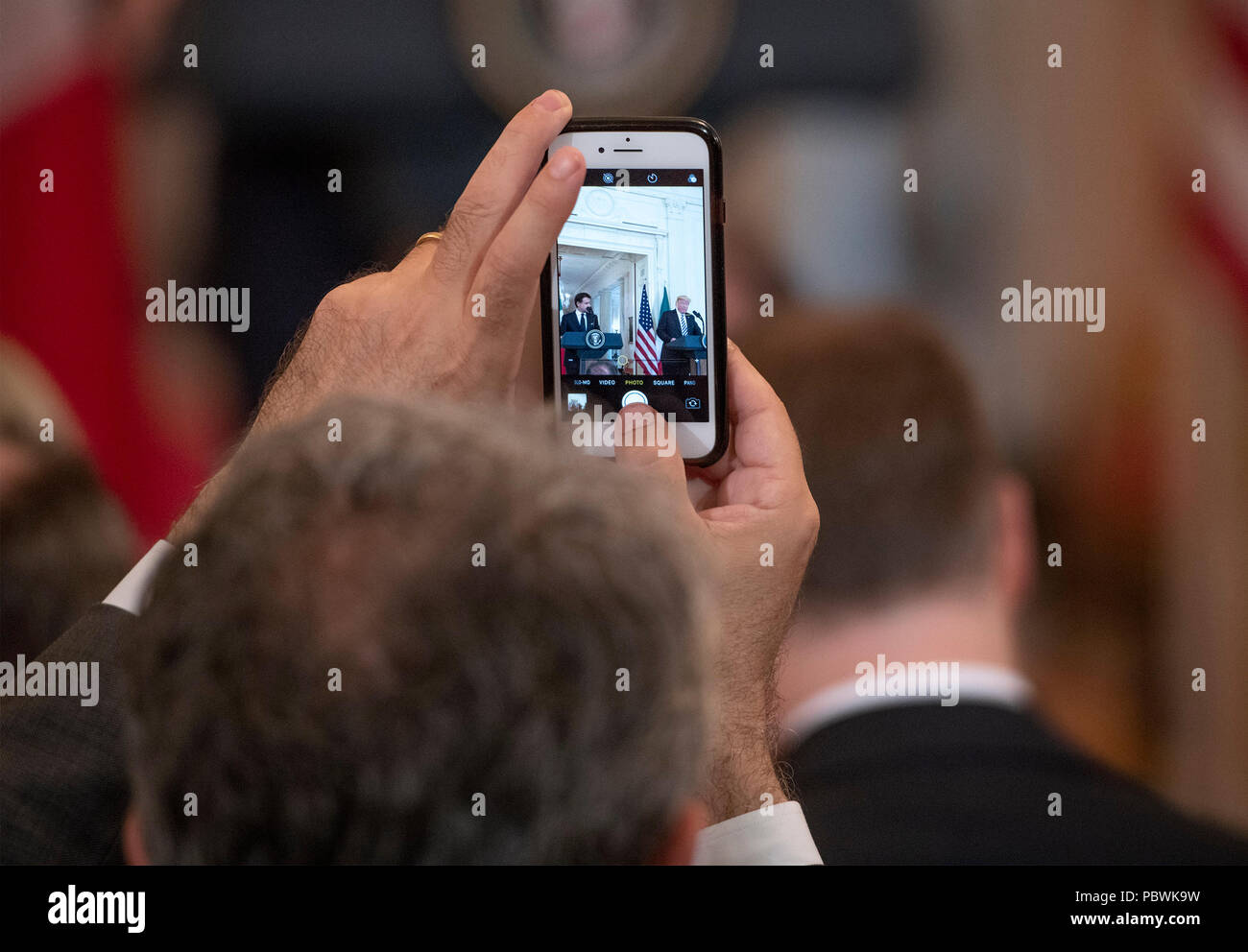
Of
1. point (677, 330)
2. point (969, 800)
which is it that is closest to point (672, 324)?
point (677, 330)

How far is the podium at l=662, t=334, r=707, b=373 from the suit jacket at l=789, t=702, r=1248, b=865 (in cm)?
32

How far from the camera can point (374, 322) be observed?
49 cm

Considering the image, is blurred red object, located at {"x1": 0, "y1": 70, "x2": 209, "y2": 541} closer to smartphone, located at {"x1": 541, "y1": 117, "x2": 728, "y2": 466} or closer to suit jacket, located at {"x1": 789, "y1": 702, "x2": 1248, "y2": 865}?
smartphone, located at {"x1": 541, "y1": 117, "x2": 728, "y2": 466}

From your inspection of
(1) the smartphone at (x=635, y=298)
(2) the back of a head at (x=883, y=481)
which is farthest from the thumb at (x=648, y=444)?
(2) the back of a head at (x=883, y=481)

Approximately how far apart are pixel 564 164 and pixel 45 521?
65 centimetres

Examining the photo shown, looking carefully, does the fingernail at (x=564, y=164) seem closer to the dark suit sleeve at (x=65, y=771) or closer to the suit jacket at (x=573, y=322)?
the suit jacket at (x=573, y=322)

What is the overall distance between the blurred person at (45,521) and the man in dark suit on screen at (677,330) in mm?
542

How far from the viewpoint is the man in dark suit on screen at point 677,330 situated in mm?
562

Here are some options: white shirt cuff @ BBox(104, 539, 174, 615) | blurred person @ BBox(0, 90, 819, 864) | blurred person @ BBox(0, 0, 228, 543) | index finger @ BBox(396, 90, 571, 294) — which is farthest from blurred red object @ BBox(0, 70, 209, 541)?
blurred person @ BBox(0, 90, 819, 864)

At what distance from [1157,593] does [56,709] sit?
2.99 feet

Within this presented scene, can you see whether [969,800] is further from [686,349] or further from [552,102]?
[552,102]

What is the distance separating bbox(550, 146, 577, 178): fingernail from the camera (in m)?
0.47

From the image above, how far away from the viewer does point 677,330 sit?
56cm
